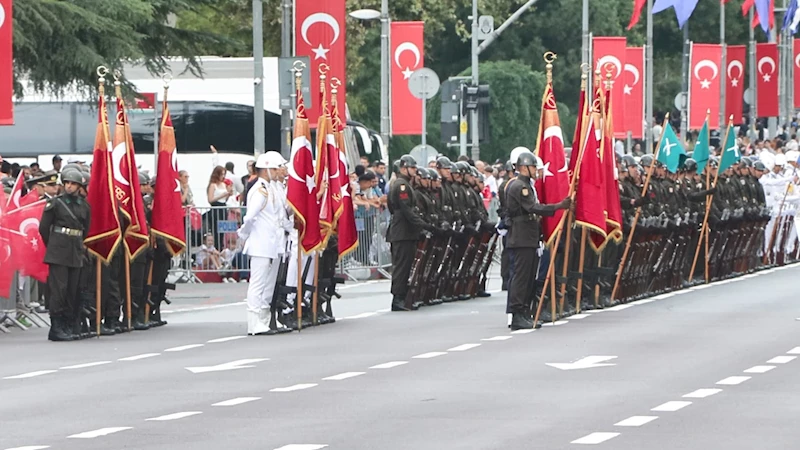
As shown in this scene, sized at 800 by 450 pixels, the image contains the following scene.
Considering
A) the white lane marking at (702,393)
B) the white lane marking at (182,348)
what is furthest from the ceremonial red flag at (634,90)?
the white lane marking at (702,393)

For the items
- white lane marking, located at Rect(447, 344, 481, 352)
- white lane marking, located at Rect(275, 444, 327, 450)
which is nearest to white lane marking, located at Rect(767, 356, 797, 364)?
white lane marking, located at Rect(447, 344, 481, 352)

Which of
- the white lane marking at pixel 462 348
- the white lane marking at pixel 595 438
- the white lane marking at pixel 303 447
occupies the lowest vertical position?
the white lane marking at pixel 462 348

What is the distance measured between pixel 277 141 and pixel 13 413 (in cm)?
2987

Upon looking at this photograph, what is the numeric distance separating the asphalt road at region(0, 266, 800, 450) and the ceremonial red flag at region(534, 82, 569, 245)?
112 centimetres

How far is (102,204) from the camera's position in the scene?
22.2 m

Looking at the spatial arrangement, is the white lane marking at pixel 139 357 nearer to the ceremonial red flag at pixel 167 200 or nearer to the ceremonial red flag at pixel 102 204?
the ceremonial red flag at pixel 102 204

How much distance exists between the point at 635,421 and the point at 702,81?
3710cm

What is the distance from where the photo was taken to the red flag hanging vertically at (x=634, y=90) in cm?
4709

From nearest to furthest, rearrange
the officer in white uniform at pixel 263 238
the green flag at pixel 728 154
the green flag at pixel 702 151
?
1. the officer in white uniform at pixel 263 238
2. the green flag at pixel 702 151
3. the green flag at pixel 728 154

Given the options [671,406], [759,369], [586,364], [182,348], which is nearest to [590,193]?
[182,348]

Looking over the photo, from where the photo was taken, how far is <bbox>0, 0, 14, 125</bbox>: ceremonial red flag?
78.0ft

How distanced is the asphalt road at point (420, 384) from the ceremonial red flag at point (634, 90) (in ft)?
74.2

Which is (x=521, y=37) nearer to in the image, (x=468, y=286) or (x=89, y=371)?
(x=468, y=286)

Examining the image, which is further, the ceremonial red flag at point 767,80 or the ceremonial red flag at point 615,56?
the ceremonial red flag at point 767,80
